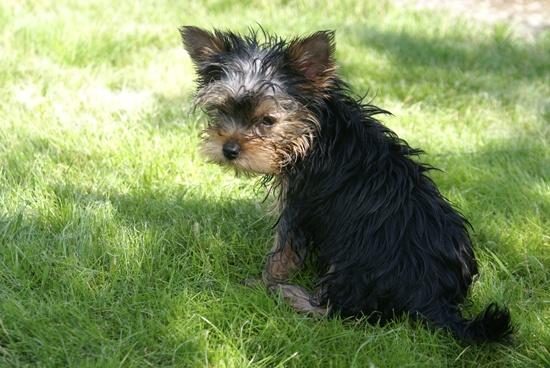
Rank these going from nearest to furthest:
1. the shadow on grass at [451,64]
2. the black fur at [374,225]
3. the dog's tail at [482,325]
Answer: the dog's tail at [482,325], the black fur at [374,225], the shadow on grass at [451,64]

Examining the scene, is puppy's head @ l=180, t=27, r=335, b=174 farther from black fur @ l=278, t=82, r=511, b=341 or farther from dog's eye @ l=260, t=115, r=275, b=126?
black fur @ l=278, t=82, r=511, b=341

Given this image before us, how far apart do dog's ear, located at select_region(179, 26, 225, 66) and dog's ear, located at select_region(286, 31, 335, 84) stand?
0.42 metres

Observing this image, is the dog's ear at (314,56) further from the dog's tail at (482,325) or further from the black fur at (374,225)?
the dog's tail at (482,325)

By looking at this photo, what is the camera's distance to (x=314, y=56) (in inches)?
136

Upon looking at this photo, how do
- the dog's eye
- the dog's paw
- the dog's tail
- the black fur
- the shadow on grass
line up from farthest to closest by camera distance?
1. the shadow on grass
2. the dog's paw
3. the dog's eye
4. the black fur
5. the dog's tail

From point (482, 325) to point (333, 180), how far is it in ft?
3.25

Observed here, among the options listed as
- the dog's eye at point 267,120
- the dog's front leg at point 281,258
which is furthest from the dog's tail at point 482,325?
the dog's eye at point 267,120

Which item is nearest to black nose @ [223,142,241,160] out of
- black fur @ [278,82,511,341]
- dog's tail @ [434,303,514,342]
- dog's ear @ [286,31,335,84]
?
black fur @ [278,82,511,341]

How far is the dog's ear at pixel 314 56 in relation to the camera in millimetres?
3418

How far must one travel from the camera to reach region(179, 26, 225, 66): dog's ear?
3.70m

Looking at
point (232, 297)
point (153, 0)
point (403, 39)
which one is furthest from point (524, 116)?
point (153, 0)

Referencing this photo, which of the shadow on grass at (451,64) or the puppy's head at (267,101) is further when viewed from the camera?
the shadow on grass at (451,64)

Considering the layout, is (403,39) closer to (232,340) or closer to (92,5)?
(92,5)

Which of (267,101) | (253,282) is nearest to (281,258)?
(253,282)
